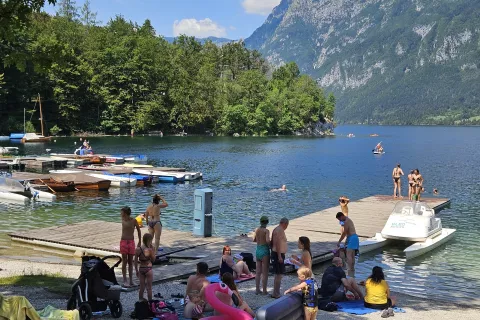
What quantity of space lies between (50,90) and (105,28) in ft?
91.1

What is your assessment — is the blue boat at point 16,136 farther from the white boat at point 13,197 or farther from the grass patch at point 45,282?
the grass patch at point 45,282

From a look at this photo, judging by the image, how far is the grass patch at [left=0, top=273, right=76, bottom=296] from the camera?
507 inches

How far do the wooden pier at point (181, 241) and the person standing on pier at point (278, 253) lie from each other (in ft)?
9.90

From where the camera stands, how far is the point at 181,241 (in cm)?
2050

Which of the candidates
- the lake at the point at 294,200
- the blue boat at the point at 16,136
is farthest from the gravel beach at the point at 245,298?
the blue boat at the point at 16,136

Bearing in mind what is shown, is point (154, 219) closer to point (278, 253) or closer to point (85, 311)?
point (278, 253)

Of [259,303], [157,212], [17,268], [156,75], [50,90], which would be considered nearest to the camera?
[259,303]

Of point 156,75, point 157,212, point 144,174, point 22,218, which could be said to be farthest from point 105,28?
point 157,212

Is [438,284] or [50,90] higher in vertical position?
[50,90]

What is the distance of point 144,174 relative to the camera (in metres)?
47.5

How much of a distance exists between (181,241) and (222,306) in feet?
35.5

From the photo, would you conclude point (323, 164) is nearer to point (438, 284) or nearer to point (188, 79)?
point (438, 284)

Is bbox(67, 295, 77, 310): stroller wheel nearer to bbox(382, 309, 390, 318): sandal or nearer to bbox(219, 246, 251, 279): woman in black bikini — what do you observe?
bbox(219, 246, 251, 279): woman in black bikini

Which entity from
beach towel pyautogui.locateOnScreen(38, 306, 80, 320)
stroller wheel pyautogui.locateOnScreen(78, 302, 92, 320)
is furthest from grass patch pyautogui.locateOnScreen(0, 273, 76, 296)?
beach towel pyautogui.locateOnScreen(38, 306, 80, 320)
